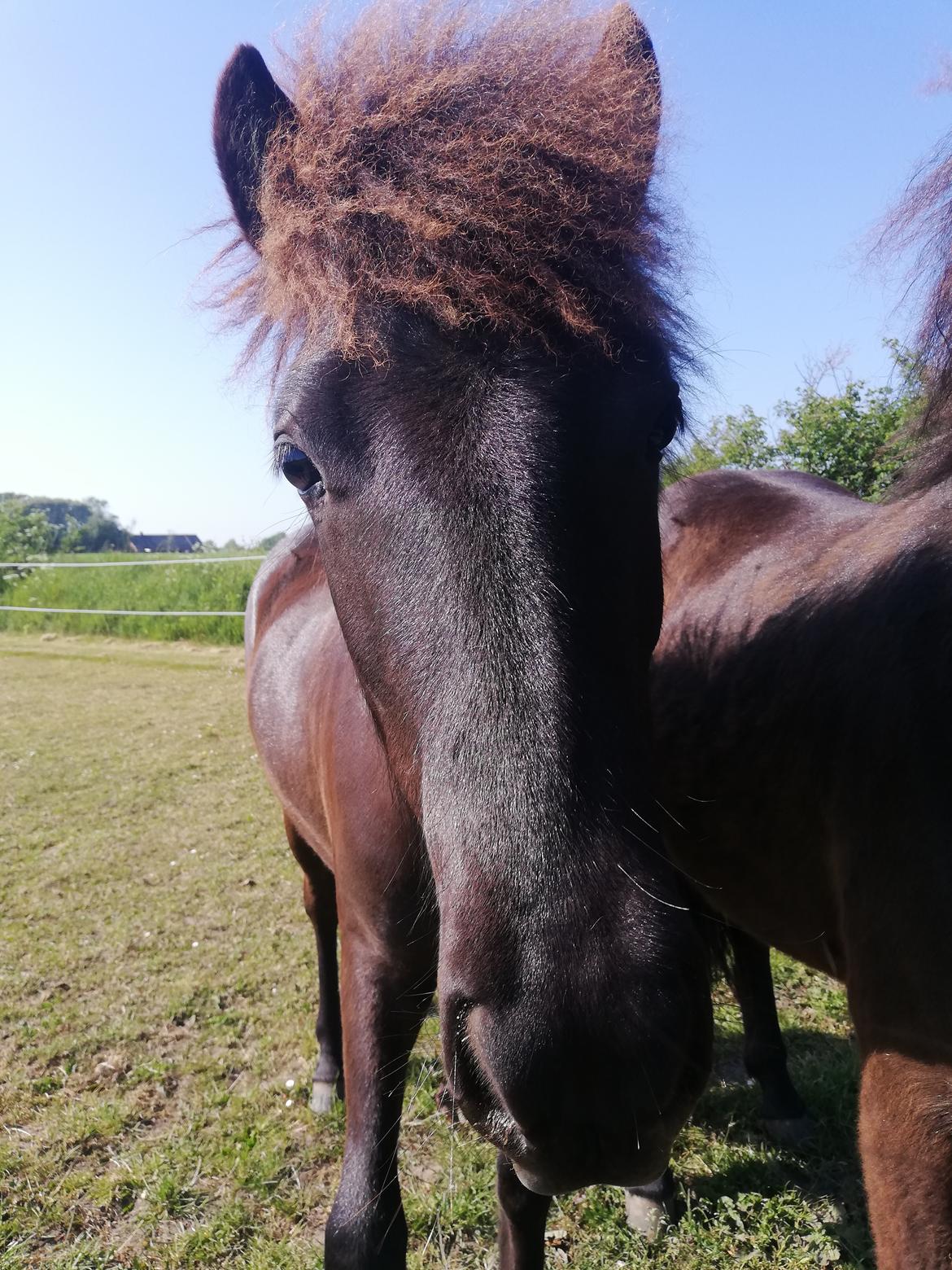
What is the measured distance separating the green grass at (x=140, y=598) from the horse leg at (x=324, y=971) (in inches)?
493

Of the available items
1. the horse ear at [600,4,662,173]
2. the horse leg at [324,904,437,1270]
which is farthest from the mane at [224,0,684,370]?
the horse leg at [324,904,437,1270]

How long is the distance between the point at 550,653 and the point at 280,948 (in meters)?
4.20

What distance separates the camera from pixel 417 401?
1.34m

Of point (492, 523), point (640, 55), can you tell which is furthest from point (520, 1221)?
point (640, 55)

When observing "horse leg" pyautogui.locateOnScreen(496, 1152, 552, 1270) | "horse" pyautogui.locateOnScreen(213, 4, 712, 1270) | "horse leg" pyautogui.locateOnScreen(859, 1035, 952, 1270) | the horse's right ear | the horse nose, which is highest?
the horse's right ear

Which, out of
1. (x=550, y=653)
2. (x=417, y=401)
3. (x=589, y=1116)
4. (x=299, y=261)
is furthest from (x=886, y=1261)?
(x=299, y=261)

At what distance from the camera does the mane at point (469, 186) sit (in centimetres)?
137

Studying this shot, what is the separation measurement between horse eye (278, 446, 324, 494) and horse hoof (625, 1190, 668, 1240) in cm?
268

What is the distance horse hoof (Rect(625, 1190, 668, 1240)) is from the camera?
102 inches

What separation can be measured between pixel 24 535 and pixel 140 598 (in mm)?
14884

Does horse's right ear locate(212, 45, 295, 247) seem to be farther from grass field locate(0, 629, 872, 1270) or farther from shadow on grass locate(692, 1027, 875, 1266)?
shadow on grass locate(692, 1027, 875, 1266)

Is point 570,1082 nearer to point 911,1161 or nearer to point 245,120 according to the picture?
point 911,1161

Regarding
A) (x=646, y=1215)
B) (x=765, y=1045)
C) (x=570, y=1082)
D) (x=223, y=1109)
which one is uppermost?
(x=570, y=1082)

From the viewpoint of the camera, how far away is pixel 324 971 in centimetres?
374
